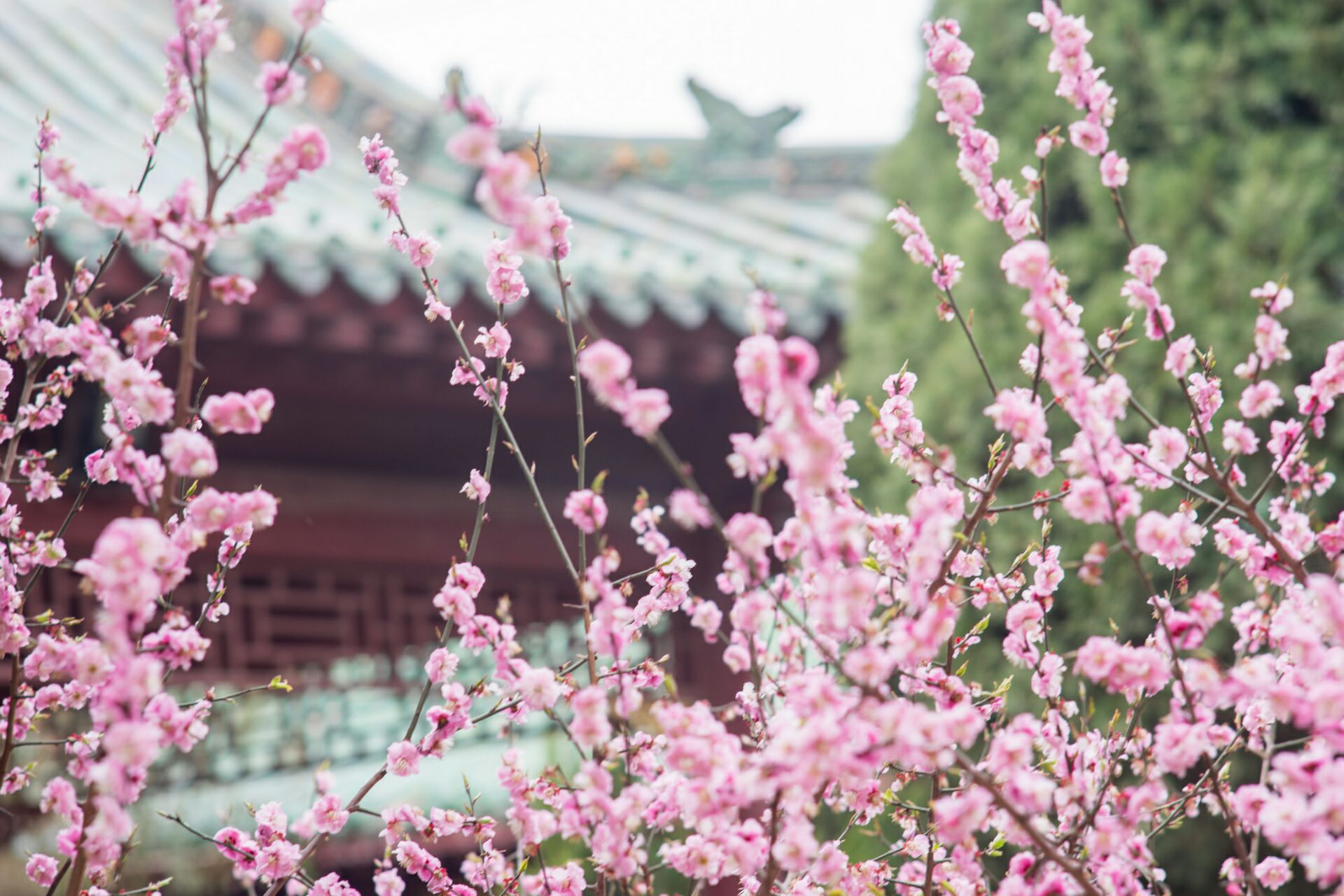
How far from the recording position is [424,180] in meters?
5.54

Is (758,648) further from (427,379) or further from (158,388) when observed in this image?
(427,379)

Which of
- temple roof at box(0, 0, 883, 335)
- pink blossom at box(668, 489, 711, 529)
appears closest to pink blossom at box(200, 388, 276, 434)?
pink blossom at box(668, 489, 711, 529)

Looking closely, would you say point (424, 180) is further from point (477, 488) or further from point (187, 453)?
point (187, 453)

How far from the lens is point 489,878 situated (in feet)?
5.43

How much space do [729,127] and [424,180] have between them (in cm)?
151

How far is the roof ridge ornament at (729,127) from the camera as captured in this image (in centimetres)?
603

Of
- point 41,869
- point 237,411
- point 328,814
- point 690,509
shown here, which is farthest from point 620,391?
point 41,869

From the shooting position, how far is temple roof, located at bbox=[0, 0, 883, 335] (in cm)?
307

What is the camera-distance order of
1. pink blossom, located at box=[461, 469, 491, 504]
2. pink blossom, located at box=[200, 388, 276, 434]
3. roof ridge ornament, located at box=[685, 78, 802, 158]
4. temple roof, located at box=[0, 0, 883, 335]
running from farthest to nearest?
1. roof ridge ornament, located at box=[685, 78, 802, 158]
2. temple roof, located at box=[0, 0, 883, 335]
3. pink blossom, located at box=[461, 469, 491, 504]
4. pink blossom, located at box=[200, 388, 276, 434]

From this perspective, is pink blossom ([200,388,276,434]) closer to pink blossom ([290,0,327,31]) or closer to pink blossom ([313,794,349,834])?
pink blossom ([290,0,327,31])

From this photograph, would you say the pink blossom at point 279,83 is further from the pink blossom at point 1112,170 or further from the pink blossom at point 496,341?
the pink blossom at point 1112,170

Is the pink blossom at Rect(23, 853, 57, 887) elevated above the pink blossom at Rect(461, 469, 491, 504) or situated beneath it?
situated beneath

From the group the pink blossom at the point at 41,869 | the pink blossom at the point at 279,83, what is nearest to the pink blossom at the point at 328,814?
the pink blossom at the point at 41,869

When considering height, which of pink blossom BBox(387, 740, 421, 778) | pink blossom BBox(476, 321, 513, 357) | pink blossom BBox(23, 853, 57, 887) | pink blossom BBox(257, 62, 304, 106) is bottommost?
pink blossom BBox(23, 853, 57, 887)
